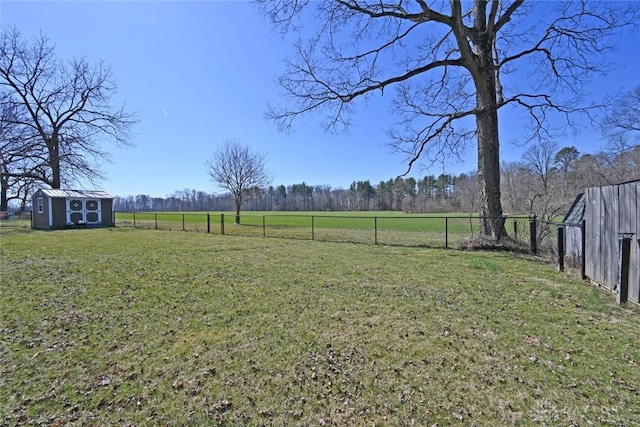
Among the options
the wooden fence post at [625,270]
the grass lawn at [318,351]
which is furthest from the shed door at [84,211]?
the wooden fence post at [625,270]

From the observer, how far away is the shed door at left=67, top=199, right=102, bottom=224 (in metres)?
20.1

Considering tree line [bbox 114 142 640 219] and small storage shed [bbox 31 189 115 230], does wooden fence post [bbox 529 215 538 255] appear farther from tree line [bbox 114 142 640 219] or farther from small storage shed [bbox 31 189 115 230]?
small storage shed [bbox 31 189 115 230]

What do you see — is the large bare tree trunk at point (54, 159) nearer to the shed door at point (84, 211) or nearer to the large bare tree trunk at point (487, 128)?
the shed door at point (84, 211)

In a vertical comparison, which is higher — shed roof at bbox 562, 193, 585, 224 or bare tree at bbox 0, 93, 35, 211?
bare tree at bbox 0, 93, 35, 211

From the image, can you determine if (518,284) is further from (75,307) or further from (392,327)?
(75,307)

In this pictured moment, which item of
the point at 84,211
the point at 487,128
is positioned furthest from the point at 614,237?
the point at 84,211

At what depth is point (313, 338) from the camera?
3219 mm

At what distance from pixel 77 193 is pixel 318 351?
2620 cm

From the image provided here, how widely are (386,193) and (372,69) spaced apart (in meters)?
64.3

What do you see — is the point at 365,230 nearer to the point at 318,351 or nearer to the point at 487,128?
the point at 487,128

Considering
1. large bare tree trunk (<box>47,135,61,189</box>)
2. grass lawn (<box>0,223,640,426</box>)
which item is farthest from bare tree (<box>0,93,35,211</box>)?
grass lawn (<box>0,223,640,426</box>)

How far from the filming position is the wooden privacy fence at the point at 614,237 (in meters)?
3.84

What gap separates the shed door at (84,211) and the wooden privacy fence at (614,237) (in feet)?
90.2

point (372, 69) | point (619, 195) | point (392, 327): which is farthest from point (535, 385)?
point (372, 69)
